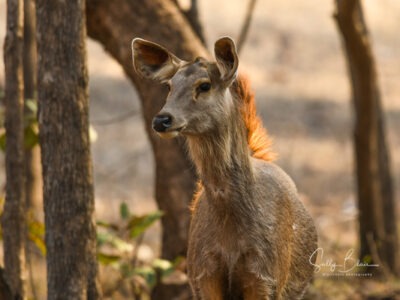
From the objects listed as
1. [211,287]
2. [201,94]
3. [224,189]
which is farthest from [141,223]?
[201,94]

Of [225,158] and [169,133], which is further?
[225,158]

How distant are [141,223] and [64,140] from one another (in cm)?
195

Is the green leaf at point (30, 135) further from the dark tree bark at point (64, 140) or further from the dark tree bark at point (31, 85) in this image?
the dark tree bark at point (31, 85)

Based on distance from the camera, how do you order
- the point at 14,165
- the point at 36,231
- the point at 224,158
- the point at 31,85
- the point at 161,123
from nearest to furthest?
the point at 161,123 → the point at 224,158 → the point at 14,165 → the point at 36,231 → the point at 31,85

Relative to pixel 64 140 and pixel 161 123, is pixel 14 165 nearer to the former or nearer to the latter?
pixel 64 140

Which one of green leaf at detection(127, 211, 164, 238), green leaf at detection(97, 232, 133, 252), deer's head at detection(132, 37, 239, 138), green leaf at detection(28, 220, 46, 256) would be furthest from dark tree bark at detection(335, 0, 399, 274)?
deer's head at detection(132, 37, 239, 138)

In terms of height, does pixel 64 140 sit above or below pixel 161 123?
below

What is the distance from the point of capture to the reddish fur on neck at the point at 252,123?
24.1 ft

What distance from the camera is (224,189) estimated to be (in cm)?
685

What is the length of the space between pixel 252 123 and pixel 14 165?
2.03 metres

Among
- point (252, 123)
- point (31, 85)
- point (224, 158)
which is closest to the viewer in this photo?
point (224, 158)

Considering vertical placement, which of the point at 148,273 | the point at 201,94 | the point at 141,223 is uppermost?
the point at 201,94

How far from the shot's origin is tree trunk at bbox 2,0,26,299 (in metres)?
8.09

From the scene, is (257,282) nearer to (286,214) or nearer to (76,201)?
(286,214)
